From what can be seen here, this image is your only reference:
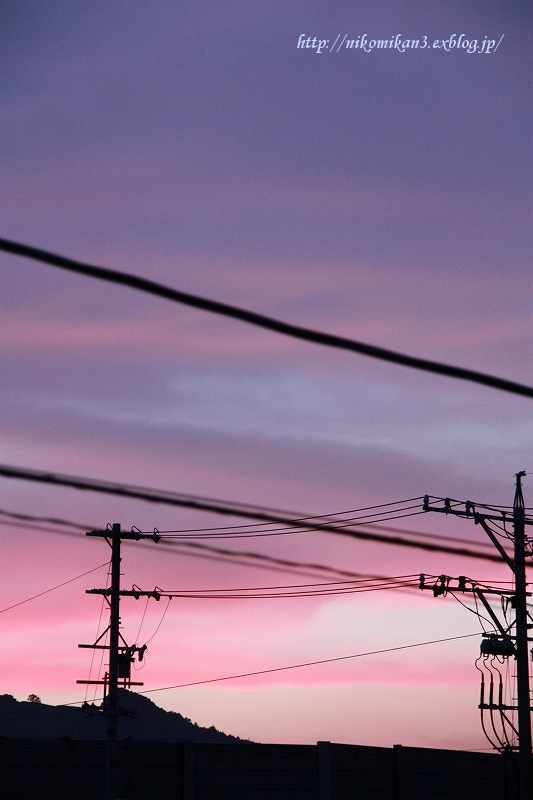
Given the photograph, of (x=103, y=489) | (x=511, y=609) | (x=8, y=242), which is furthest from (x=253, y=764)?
(x=8, y=242)

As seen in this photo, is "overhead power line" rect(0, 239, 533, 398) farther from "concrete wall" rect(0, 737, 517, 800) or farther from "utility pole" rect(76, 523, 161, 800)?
"concrete wall" rect(0, 737, 517, 800)

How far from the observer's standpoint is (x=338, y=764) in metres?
55.5

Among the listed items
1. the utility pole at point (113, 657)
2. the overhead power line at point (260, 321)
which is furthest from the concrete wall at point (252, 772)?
the overhead power line at point (260, 321)

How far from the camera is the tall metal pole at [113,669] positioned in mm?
40188

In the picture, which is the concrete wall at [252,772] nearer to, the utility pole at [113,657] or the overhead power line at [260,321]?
the utility pole at [113,657]

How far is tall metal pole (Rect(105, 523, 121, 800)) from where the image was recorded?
40188mm

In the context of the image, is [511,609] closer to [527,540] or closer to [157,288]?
[527,540]

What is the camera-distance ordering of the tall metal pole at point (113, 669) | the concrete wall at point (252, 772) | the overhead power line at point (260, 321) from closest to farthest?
1. the overhead power line at point (260, 321)
2. the tall metal pole at point (113, 669)
3. the concrete wall at point (252, 772)

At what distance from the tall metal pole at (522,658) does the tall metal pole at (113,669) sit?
1506 centimetres

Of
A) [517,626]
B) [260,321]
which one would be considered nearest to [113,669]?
[517,626]

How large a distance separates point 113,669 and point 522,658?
1599cm

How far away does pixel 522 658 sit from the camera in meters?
29.6

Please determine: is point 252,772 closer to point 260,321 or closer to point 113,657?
point 113,657

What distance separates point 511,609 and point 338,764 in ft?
91.0
